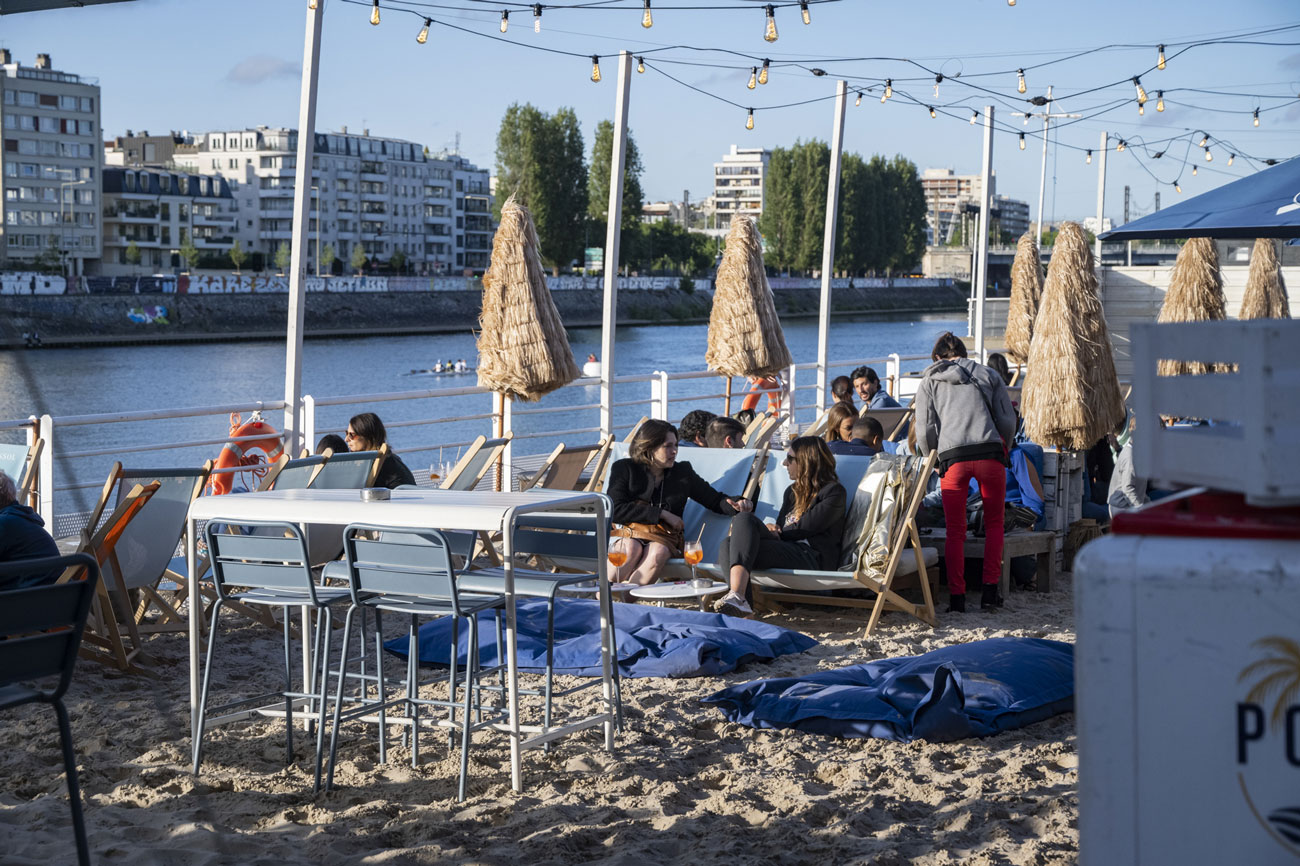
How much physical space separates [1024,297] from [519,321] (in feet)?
35.1

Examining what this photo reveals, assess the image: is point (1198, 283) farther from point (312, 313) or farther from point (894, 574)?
point (312, 313)

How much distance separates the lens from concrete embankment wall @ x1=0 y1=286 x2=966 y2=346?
50781mm

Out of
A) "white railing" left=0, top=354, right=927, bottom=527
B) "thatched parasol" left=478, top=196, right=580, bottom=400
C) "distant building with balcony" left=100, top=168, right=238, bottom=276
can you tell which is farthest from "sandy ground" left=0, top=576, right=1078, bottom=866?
"distant building with balcony" left=100, top=168, right=238, bottom=276

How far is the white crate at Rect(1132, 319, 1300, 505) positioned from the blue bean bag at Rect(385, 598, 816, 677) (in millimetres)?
3650

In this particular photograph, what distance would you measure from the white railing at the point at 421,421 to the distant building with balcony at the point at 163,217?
61.1 meters

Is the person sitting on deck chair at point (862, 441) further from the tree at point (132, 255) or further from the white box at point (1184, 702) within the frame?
the tree at point (132, 255)

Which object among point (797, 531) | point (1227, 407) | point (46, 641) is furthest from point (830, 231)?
point (1227, 407)

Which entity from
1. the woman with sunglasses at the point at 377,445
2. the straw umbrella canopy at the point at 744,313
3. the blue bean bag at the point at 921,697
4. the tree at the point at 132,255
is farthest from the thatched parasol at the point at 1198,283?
the tree at the point at 132,255

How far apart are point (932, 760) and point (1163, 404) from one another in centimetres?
260

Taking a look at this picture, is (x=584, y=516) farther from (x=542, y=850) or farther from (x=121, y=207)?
(x=121, y=207)

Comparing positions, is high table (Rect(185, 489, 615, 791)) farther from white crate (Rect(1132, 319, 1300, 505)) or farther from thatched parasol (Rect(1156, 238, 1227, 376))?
thatched parasol (Rect(1156, 238, 1227, 376))

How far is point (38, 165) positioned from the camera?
1837mm

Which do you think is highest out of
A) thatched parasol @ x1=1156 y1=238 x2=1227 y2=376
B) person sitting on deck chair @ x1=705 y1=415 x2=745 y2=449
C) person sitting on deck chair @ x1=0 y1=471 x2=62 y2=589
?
thatched parasol @ x1=1156 y1=238 x2=1227 y2=376

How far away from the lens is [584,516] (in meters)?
4.36
